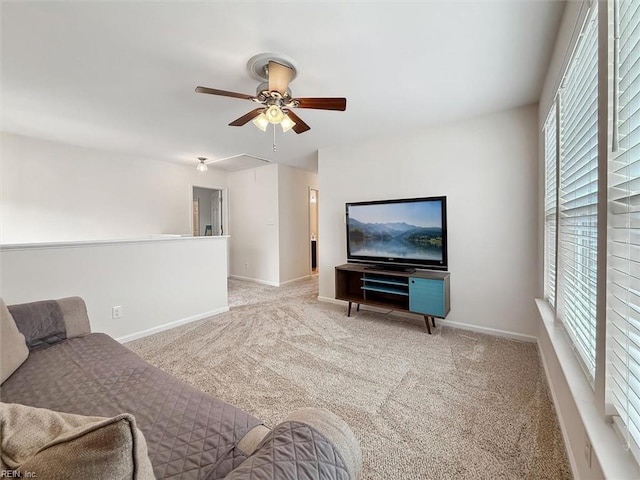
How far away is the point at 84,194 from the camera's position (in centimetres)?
400

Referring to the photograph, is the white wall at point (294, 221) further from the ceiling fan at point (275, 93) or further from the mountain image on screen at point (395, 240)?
the ceiling fan at point (275, 93)

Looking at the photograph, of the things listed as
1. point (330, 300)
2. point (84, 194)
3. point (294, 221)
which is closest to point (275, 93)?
point (330, 300)

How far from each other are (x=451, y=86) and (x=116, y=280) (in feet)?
12.2

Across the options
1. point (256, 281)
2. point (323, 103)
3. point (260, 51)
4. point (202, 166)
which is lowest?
point (256, 281)

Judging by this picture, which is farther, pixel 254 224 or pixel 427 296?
pixel 254 224

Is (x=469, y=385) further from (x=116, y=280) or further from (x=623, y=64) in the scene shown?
(x=116, y=280)

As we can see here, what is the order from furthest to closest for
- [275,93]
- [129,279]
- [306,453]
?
[129,279], [275,93], [306,453]

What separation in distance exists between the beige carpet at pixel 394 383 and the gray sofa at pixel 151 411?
723mm

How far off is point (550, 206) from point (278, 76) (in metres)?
2.39

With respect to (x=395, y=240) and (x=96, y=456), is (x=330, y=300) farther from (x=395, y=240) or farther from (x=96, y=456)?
(x=96, y=456)

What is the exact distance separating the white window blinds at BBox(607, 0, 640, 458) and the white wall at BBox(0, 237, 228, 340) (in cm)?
359

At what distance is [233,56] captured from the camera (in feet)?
6.34

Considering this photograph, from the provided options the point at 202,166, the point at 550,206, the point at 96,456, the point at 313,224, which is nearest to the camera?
the point at 96,456

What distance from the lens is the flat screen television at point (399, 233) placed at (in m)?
3.00
